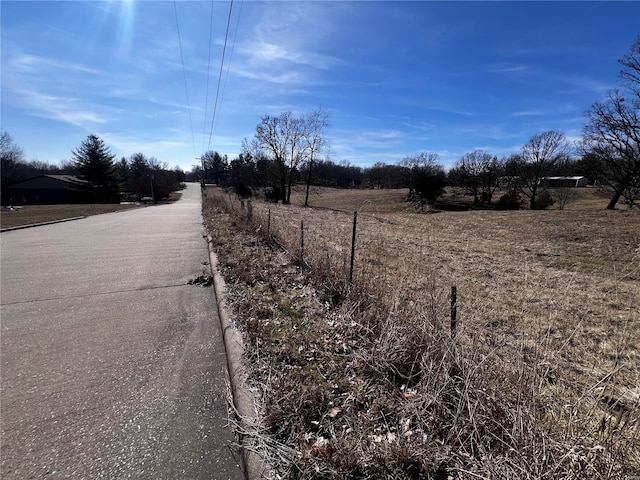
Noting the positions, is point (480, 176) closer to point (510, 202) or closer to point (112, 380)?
point (510, 202)

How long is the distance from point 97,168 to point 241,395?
59.6 meters

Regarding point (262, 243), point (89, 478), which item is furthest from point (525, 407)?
point (262, 243)

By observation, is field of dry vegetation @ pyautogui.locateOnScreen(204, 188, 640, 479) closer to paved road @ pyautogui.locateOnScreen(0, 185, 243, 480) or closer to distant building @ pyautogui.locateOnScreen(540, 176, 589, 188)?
paved road @ pyautogui.locateOnScreen(0, 185, 243, 480)

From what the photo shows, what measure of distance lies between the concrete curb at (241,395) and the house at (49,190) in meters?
58.8

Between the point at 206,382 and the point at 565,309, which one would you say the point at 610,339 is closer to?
the point at 565,309

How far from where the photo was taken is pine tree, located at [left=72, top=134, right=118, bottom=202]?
48.8 meters

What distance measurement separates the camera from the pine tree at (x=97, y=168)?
48.8 meters

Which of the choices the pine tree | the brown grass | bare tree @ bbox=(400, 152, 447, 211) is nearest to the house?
the pine tree

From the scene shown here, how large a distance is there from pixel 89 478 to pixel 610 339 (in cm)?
603

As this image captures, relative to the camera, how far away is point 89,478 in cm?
198

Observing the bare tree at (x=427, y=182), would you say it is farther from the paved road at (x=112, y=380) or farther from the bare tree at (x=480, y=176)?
the paved road at (x=112, y=380)

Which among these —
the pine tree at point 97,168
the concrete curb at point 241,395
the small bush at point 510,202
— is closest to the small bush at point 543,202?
the small bush at point 510,202

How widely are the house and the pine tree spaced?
1.30 m

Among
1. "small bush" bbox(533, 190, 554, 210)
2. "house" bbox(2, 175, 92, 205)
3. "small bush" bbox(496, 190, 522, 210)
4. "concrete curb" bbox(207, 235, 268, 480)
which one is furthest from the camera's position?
"house" bbox(2, 175, 92, 205)
